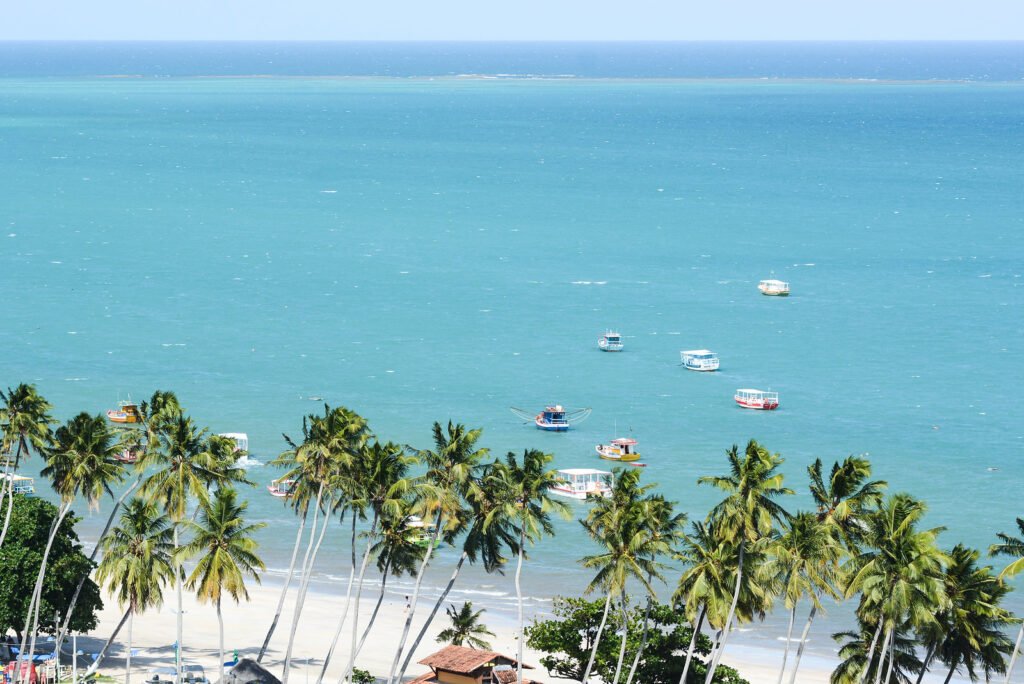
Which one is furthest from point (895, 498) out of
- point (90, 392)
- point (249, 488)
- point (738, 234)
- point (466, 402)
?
point (738, 234)

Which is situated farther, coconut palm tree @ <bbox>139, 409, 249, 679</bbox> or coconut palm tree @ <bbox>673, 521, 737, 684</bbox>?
coconut palm tree @ <bbox>139, 409, 249, 679</bbox>

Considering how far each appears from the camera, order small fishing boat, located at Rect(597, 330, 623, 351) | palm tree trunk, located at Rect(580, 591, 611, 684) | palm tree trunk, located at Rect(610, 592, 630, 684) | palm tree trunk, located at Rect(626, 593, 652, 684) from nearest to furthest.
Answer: palm tree trunk, located at Rect(610, 592, 630, 684)
palm tree trunk, located at Rect(626, 593, 652, 684)
palm tree trunk, located at Rect(580, 591, 611, 684)
small fishing boat, located at Rect(597, 330, 623, 351)

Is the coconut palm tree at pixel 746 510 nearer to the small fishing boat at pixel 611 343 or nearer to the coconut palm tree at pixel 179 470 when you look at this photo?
the coconut palm tree at pixel 179 470

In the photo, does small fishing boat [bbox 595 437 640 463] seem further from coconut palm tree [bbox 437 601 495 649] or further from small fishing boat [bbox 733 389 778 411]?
coconut palm tree [bbox 437 601 495 649]

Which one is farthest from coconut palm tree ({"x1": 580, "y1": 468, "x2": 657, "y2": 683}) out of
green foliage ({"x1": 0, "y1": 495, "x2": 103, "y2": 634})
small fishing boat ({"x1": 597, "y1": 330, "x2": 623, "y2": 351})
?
small fishing boat ({"x1": 597, "y1": 330, "x2": 623, "y2": 351})

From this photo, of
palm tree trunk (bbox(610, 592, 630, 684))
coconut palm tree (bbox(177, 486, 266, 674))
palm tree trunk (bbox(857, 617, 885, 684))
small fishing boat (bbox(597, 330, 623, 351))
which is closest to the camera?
palm tree trunk (bbox(857, 617, 885, 684))

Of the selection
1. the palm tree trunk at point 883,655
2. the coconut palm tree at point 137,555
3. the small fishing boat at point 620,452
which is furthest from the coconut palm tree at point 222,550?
the small fishing boat at point 620,452
